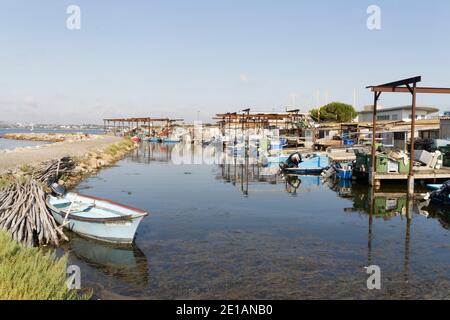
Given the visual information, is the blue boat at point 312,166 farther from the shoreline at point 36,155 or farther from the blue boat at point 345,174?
the shoreline at point 36,155

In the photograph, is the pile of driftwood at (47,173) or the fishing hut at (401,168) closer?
the pile of driftwood at (47,173)

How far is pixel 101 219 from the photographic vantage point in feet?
43.5

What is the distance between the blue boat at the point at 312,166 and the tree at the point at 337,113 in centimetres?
5296

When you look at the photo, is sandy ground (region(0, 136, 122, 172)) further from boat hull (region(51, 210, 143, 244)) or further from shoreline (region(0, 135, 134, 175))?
boat hull (region(51, 210, 143, 244))

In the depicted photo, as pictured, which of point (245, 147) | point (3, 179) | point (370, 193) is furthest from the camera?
point (245, 147)

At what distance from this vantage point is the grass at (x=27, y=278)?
22.3ft

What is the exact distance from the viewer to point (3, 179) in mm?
18531

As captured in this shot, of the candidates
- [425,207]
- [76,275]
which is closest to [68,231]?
[76,275]

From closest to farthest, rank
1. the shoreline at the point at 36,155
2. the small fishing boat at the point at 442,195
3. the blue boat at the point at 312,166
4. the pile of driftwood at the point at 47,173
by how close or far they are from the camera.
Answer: the pile of driftwood at the point at 47,173
the small fishing boat at the point at 442,195
the shoreline at the point at 36,155
the blue boat at the point at 312,166

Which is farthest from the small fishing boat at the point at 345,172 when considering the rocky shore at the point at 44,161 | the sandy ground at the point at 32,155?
the sandy ground at the point at 32,155

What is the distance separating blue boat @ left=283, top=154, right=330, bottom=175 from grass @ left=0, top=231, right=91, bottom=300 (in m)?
26.2
